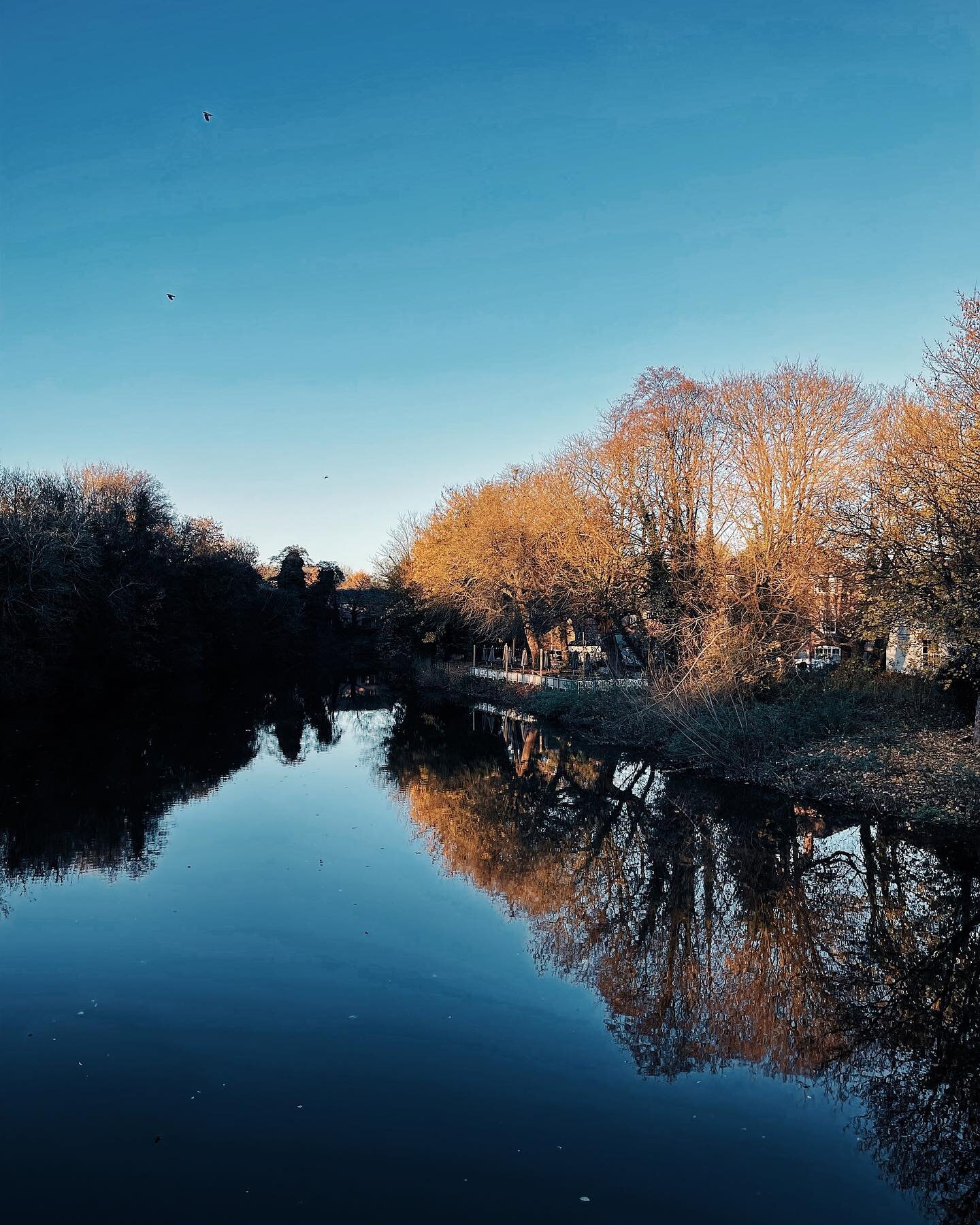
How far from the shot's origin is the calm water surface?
5.82 meters

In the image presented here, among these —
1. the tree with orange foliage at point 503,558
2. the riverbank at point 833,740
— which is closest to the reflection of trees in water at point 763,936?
the riverbank at point 833,740

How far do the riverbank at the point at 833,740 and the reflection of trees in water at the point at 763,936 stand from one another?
1186 mm

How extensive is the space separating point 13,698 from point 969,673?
107 feet

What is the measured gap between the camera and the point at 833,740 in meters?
20.4

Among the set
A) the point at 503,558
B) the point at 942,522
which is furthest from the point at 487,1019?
the point at 503,558

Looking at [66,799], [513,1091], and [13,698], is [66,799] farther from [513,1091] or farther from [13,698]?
[13,698]

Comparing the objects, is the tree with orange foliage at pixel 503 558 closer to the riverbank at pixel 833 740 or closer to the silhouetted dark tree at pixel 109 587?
the riverbank at pixel 833 740

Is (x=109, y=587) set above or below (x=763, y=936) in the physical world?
above

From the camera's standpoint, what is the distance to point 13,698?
104 feet

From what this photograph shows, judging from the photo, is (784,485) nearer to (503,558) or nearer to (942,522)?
(942,522)

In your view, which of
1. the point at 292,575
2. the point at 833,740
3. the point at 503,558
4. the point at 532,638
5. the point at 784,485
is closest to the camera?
the point at 833,740

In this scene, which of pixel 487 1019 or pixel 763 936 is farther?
pixel 763 936

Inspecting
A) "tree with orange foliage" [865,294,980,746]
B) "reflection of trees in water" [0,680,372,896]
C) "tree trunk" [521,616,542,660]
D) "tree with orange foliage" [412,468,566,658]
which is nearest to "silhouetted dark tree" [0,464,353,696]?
"reflection of trees in water" [0,680,372,896]

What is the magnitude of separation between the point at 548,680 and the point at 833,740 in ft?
59.2
